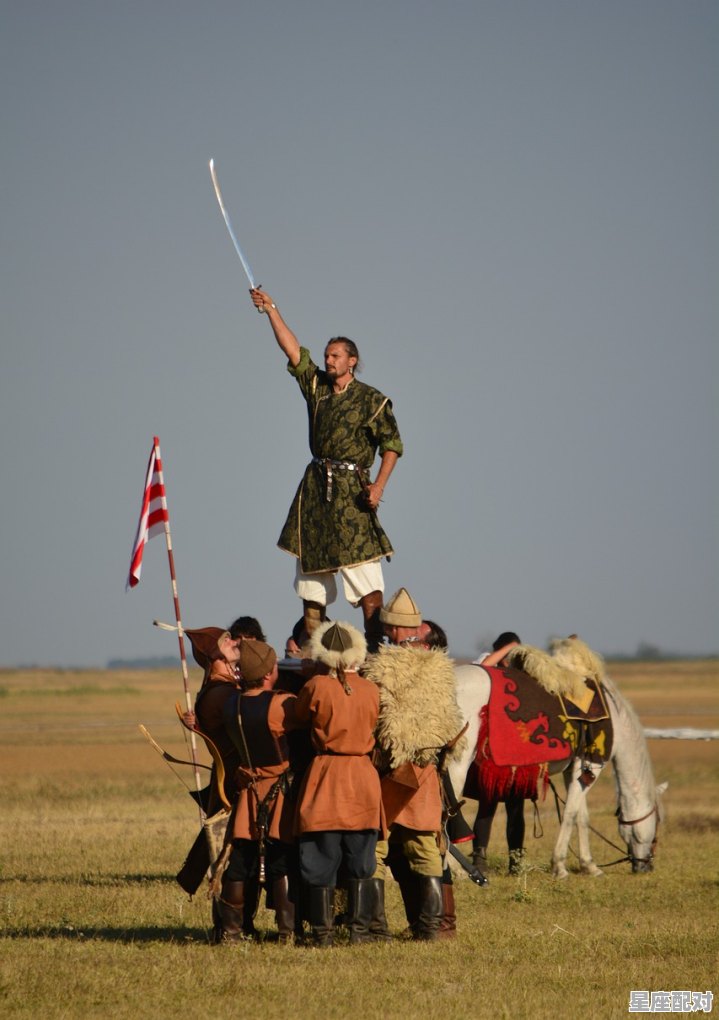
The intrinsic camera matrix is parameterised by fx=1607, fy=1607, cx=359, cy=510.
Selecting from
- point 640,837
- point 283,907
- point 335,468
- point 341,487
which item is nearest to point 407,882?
point 283,907

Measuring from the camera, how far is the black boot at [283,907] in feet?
29.2

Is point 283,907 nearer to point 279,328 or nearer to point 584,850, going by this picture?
point 279,328

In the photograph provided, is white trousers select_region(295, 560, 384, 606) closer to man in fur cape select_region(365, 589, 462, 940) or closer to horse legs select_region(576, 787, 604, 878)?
man in fur cape select_region(365, 589, 462, 940)

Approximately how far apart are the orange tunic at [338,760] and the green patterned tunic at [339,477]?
1.59 meters

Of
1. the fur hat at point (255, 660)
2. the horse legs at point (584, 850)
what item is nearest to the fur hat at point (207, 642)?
the fur hat at point (255, 660)

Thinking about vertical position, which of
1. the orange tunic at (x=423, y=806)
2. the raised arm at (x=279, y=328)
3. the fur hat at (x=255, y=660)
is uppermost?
the raised arm at (x=279, y=328)

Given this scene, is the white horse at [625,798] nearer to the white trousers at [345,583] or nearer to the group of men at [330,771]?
the white trousers at [345,583]

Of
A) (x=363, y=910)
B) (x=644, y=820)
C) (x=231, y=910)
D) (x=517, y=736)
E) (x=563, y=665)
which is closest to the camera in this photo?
(x=363, y=910)

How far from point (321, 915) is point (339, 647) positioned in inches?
56.9

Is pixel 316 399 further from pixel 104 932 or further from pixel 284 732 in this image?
pixel 104 932

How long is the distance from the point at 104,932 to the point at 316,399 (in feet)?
11.7

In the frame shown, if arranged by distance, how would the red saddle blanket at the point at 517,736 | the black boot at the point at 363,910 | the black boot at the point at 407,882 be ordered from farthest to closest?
1. the red saddle blanket at the point at 517,736
2. the black boot at the point at 407,882
3. the black boot at the point at 363,910

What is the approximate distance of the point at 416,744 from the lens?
29.2ft

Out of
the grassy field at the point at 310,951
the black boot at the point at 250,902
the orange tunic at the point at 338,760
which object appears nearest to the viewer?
the grassy field at the point at 310,951
